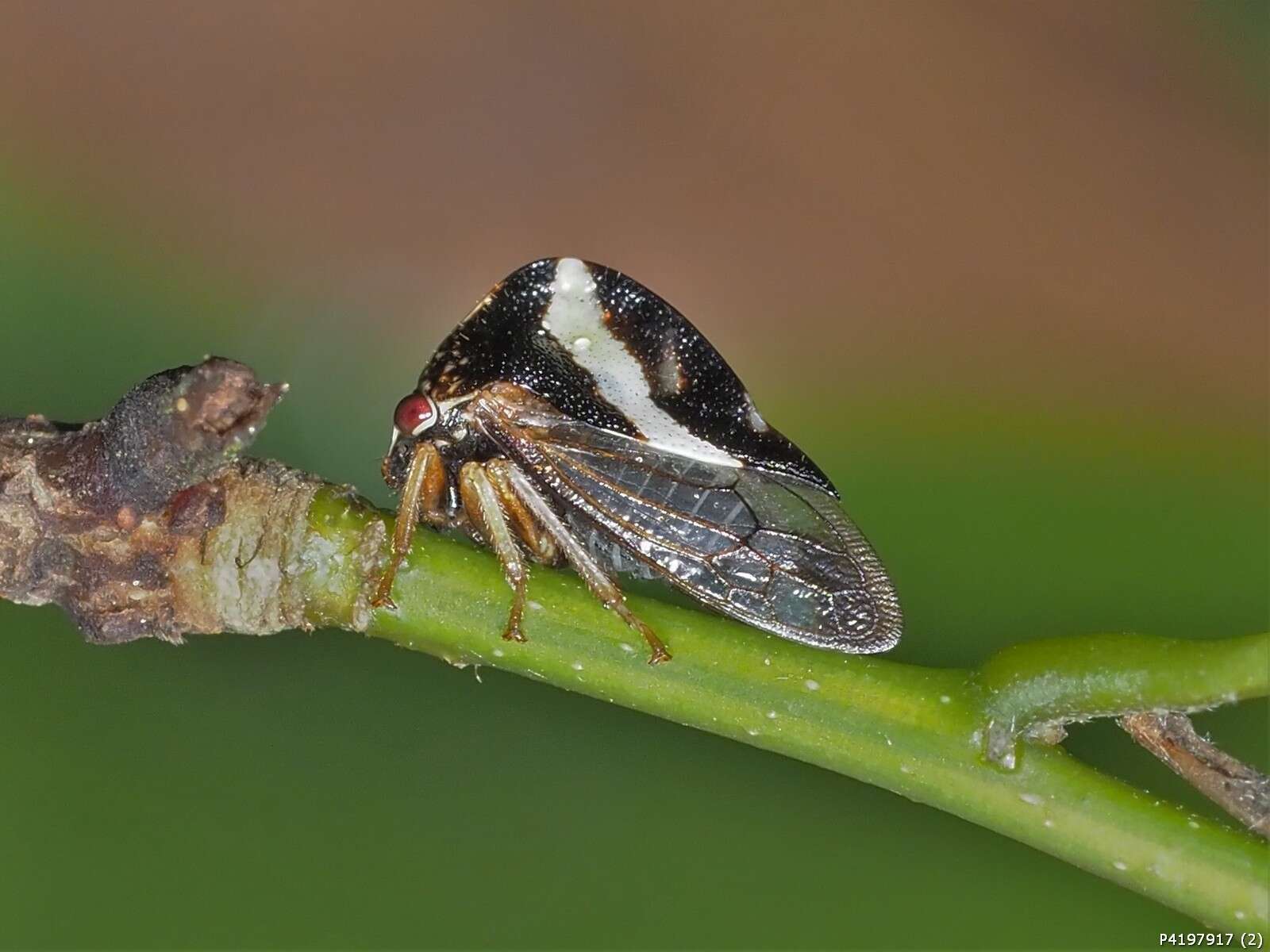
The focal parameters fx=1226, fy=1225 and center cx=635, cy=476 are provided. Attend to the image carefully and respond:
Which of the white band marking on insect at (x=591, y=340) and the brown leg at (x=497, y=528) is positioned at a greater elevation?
the white band marking on insect at (x=591, y=340)

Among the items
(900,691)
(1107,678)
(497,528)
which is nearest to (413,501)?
(497,528)

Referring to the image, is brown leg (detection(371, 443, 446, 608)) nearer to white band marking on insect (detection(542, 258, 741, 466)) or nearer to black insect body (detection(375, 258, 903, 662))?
black insect body (detection(375, 258, 903, 662))

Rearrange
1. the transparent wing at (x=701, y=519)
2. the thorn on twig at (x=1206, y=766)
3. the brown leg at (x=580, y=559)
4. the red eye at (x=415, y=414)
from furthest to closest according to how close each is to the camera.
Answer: the red eye at (x=415, y=414) → the transparent wing at (x=701, y=519) → the brown leg at (x=580, y=559) → the thorn on twig at (x=1206, y=766)

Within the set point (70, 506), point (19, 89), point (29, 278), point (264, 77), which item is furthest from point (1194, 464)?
point (19, 89)

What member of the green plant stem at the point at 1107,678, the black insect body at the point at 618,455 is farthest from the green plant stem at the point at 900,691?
the black insect body at the point at 618,455

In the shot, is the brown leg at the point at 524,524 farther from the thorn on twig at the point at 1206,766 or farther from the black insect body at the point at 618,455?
the thorn on twig at the point at 1206,766

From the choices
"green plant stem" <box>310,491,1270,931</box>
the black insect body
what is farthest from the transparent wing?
"green plant stem" <box>310,491,1270,931</box>

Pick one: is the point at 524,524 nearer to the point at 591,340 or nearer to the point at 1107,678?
the point at 591,340

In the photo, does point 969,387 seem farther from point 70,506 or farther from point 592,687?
point 70,506
